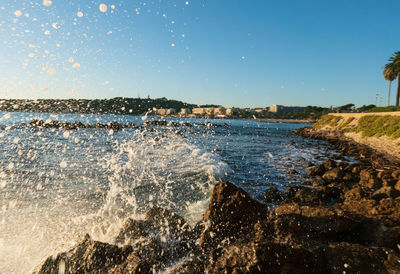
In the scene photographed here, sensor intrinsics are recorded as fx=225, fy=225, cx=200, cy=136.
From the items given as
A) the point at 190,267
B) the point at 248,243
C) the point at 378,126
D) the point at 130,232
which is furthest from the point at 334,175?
the point at 378,126

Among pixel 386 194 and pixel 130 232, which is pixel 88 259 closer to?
pixel 130 232

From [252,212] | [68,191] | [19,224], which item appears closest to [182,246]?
[252,212]

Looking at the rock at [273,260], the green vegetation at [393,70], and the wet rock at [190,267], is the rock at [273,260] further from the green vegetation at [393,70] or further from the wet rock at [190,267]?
the green vegetation at [393,70]

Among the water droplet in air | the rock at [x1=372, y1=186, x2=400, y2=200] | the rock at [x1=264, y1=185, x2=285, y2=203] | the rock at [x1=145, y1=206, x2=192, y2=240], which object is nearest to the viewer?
the rock at [x1=145, y1=206, x2=192, y2=240]

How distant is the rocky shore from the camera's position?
3.53 metres

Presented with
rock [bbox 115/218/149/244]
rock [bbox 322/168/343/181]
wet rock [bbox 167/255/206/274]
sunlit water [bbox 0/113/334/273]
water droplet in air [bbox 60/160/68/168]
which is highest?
rock [bbox 115/218/149/244]

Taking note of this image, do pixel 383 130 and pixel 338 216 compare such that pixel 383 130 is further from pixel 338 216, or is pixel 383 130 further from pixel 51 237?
pixel 51 237

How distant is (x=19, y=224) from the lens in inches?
256

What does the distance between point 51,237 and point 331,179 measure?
12.4m

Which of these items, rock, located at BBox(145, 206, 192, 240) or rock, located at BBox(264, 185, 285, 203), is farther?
rock, located at BBox(264, 185, 285, 203)

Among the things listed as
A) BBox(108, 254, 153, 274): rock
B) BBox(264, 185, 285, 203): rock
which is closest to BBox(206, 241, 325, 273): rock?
BBox(108, 254, 153, 274): rock

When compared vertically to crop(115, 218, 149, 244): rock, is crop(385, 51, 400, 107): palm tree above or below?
above

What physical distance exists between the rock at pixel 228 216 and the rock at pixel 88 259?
6.00 feet

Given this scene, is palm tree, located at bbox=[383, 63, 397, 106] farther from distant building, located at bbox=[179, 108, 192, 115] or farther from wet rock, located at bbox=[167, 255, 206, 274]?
distant building, located at bbox=[179, 108, 192, 115]
